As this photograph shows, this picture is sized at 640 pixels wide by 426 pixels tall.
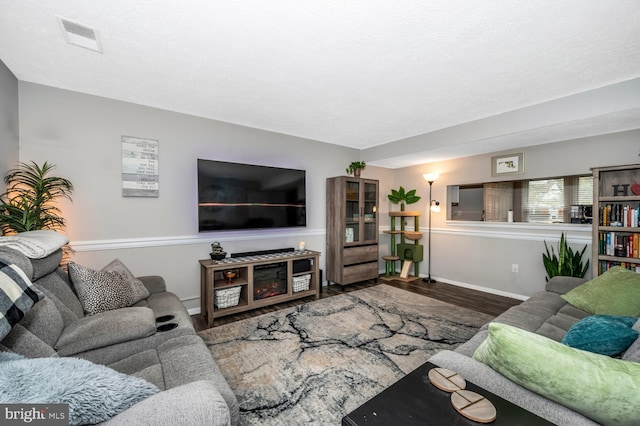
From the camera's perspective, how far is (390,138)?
12.9 ft

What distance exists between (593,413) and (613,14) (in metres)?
2.05

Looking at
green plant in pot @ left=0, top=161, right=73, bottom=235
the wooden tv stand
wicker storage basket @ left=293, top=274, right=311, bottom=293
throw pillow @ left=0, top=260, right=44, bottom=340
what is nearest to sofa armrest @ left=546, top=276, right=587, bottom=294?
the wooden tv stand

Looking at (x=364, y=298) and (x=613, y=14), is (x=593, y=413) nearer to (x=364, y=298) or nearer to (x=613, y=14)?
(x=613, y=14)

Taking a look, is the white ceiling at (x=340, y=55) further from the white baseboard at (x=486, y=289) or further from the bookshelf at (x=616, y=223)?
the white baseboard at (x=486, y=289)

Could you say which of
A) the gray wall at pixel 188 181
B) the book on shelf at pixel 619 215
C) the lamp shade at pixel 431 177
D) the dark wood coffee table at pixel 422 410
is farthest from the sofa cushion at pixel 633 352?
Result: the lamp shade at pixel 431 177

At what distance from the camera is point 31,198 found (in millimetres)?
2025

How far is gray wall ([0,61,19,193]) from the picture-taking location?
6.43 feet

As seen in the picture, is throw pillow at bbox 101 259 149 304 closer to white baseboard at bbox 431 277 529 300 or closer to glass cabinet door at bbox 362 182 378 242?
glass cabinet door at bbox 362 182 378 242

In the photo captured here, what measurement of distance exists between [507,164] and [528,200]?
58 centimetres

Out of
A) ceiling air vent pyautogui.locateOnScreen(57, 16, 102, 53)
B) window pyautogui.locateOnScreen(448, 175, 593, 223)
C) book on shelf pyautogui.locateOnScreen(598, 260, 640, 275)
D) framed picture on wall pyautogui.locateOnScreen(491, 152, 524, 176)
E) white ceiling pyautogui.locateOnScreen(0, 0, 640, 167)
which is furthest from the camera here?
framed picture on wall pyautogui.locateOnScreen(491, 152, 524, 176)

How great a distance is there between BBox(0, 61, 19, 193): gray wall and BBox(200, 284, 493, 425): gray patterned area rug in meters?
2.17

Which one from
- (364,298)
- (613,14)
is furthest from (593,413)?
(364,298)

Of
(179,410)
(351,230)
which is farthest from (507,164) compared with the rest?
(179,410)

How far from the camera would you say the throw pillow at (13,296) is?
81 cm
